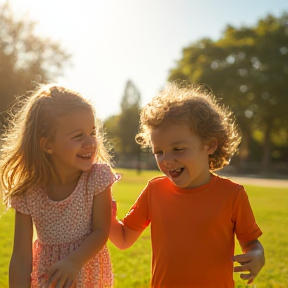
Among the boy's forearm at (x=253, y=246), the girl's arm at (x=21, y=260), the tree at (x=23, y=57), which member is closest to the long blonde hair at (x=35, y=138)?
the girl's arm at (x=21, y=260)

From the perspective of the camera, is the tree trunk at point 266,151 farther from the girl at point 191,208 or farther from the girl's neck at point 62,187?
the girl's neck at point 62,187

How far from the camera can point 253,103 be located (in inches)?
1613

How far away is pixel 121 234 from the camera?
9.43 ft

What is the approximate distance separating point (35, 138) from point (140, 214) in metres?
0.76

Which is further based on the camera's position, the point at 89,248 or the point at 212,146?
the point at 212,146

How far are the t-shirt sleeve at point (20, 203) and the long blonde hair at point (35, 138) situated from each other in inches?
1.1

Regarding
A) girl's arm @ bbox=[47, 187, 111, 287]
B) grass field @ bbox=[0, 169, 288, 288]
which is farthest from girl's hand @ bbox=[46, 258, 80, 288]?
grass field @ bbox=[0, 169, 288, 288]

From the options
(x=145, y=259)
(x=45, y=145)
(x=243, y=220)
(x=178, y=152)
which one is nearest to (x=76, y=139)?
(x=45, y=145)

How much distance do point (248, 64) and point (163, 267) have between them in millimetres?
40248

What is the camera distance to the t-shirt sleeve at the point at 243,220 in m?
2.56

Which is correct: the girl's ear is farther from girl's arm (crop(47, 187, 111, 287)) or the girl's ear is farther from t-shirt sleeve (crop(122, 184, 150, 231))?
t-shirt sleeve (crop(122, 184, 150, 231))

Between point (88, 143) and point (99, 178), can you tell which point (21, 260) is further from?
point (88, 143)

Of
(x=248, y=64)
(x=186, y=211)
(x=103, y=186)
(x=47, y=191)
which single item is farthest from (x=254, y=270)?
(x=248, y=64)

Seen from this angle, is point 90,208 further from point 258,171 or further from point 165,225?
point 258,171
